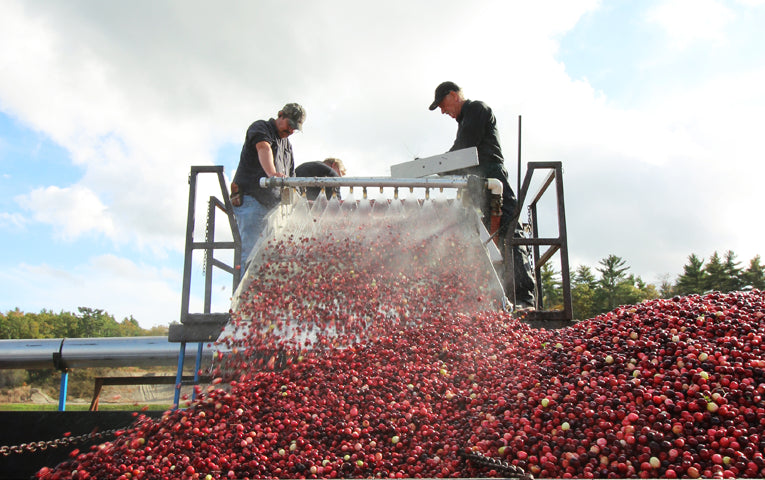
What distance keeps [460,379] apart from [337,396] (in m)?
0.81

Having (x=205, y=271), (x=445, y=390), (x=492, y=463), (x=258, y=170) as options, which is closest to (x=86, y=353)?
(x=205, y=271)

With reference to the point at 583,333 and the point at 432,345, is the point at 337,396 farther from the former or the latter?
the point at 583,333

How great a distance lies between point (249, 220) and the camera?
5098 millimetres

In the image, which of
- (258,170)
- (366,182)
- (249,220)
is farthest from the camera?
(258,170)

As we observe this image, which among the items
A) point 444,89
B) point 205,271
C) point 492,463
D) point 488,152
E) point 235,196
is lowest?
point 492,463

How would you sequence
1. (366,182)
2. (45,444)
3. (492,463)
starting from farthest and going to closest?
(366,182) → (45,444) → (492,463)

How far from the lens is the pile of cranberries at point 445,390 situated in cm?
231

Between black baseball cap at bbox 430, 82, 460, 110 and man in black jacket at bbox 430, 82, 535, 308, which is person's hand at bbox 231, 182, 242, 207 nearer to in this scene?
man in black jacket at bbox 430, 82, 535, 308

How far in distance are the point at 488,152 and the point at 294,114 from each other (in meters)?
2.15

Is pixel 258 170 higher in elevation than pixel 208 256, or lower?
higher

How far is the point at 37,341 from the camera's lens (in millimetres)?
5918

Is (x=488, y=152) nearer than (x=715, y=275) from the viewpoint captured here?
Yes

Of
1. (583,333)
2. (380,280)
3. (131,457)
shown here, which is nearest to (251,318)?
(380,280)

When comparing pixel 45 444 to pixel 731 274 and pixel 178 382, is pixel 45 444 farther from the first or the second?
pixel 731 274
